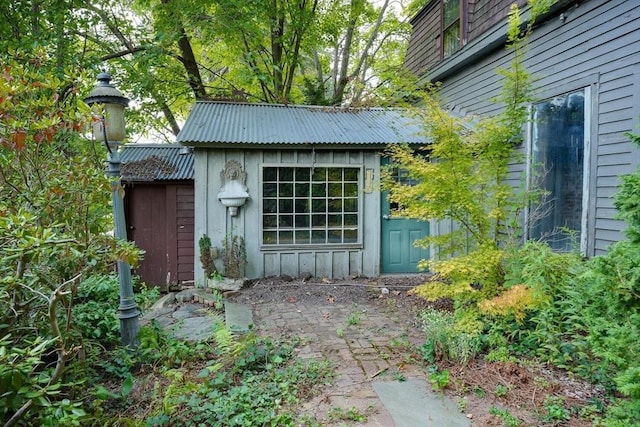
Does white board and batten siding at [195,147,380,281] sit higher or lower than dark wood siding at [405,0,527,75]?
lower

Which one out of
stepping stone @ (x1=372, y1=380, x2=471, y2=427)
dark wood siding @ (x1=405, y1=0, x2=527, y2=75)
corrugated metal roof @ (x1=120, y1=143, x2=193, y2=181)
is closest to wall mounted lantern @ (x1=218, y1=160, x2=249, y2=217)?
corrugated metal roof @ (x1=120, y1=143, x2=193, y2=181)

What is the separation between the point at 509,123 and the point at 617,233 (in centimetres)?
175

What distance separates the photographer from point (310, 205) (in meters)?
6.43

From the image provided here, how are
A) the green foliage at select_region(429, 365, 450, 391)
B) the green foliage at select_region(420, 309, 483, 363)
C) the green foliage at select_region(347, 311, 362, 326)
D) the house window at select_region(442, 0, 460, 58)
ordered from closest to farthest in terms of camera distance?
the green foliage at select_region(429, 365, 450, 391)
the green foliage at select_region(420, 309, 483, 363)
the green foliage at select_region(347, 311, 362, 326)
the house window at select_region(442, 0, 460, 58)

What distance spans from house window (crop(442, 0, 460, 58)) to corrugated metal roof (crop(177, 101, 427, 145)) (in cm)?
176

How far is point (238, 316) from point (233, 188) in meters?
2.26

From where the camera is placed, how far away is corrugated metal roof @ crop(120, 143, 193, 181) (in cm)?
717

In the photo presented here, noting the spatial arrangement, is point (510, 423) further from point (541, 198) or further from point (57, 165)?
point (541, 198)

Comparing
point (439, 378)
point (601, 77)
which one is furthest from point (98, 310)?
point (601, 77)

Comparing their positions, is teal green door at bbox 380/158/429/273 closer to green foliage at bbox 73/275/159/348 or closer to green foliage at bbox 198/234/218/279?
green foliage at bbox 198/234/218/279

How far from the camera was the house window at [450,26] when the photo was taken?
7.56 metres

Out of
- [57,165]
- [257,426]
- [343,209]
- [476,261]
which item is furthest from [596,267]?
[343,209]

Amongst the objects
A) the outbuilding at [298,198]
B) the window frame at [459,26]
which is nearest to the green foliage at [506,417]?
the outbuilding at [298,198]

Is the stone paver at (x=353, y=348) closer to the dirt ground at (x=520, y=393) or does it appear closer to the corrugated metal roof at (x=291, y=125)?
the dirt ground at (x=520, y=393)
